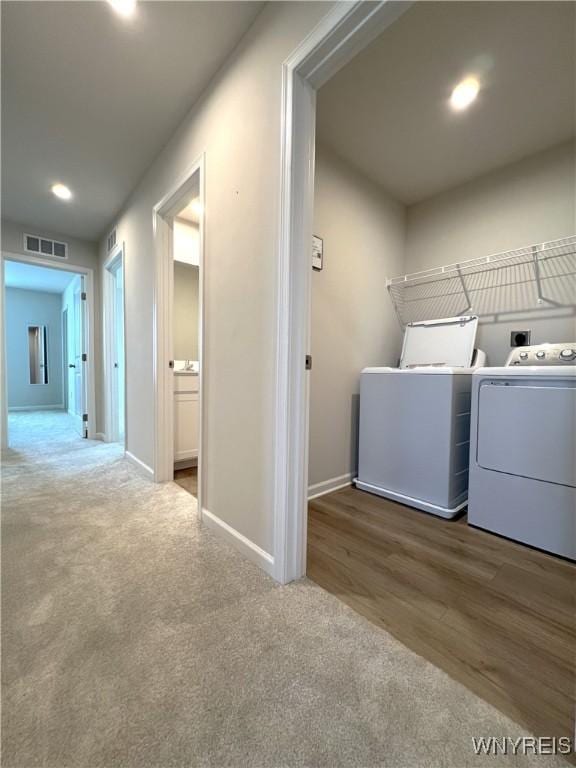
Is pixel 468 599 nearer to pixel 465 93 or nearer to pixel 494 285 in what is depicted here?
pixel 494 285

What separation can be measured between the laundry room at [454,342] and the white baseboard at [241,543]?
0.66 ft

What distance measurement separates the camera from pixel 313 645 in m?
0.97

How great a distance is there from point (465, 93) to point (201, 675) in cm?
288

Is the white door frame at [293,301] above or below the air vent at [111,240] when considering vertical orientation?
below

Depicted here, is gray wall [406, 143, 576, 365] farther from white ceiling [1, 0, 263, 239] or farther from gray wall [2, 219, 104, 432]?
gray wall [2, 219, 104, 432]

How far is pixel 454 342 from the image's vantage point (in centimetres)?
237

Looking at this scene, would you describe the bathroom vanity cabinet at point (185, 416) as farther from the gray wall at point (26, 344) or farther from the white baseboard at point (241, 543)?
the gray wall at point (26, 344)

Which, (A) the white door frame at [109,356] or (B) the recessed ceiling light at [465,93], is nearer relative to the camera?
(B) the recessed ceiling light at [465,93]

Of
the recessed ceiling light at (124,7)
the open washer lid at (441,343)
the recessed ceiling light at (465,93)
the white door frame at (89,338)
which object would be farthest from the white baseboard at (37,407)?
the recessed ceiling light at (465,93)

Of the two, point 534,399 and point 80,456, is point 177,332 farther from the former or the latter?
point 534,399

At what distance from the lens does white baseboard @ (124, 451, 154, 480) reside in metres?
2.47

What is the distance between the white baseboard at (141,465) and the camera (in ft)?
8.11

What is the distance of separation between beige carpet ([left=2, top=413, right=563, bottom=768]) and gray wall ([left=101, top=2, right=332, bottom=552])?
13.1 inches

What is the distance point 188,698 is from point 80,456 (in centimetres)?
297
